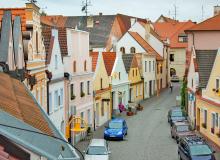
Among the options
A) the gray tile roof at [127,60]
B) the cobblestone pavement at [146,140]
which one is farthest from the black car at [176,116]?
the gray tile roof at [127,60]

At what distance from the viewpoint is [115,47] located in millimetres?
62844

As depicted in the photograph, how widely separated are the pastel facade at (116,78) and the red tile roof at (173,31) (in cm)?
3284

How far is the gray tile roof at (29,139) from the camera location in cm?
607

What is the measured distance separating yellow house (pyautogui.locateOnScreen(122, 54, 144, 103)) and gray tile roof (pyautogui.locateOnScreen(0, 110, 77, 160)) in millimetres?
47060

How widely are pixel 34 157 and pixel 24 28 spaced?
16188 millimetres

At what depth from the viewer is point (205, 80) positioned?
121ft

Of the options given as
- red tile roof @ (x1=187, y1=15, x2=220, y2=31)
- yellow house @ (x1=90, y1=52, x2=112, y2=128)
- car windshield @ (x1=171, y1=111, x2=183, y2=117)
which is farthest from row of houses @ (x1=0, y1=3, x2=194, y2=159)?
red tile roof @ (x1=187, y1=15, x2=220, y2=31)

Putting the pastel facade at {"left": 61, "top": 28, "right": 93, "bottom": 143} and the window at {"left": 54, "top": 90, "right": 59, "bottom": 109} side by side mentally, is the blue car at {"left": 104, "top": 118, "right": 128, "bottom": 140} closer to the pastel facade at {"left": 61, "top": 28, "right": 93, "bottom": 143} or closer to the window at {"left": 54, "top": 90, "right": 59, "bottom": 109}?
the pastel facade at {"left": 61, "top": 28, "right": 93, "bottom": 143}

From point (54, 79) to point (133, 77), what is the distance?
28.1 m

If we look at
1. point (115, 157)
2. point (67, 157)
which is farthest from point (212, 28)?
point (67, 157)

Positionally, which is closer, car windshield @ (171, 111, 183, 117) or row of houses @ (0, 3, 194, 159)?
row of houses @ (0, 3, 194, 159)

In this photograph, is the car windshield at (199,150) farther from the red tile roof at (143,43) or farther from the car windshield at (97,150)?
the red tile roof at (143,43)

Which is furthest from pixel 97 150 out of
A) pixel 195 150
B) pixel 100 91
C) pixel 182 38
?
pixel 182 38

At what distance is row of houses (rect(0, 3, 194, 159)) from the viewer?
10031 mm
